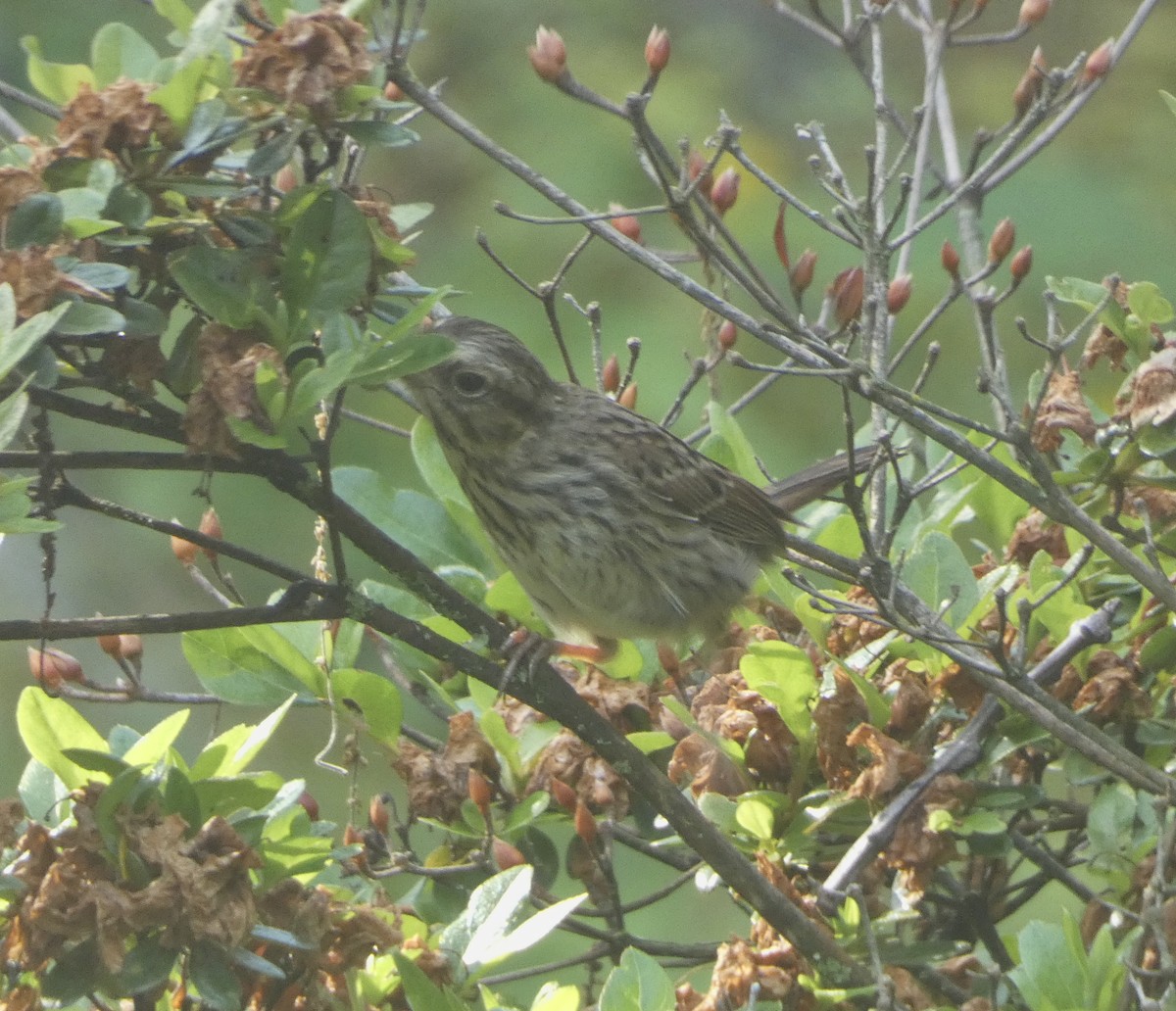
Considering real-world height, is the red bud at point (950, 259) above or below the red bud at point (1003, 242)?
below

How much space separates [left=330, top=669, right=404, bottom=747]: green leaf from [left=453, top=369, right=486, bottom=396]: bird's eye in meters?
0.95

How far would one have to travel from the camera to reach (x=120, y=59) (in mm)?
1979

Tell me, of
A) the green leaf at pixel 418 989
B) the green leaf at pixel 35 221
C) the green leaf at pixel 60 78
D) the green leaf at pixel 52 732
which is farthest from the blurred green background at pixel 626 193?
the green leaf at pixel 35 221

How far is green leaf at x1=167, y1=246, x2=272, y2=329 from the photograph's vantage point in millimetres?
1753

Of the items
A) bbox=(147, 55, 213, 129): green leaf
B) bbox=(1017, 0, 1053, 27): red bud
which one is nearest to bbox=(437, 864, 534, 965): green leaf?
bbox=(147, 55, 213, 129): green leaf

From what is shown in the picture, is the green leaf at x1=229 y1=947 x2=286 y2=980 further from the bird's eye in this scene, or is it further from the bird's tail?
the bird's tail

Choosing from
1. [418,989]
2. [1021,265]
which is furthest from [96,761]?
[1021,265]

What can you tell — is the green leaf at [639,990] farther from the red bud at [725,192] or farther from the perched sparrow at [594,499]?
the red bud at [725,192]

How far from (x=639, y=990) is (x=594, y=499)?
5.25ft

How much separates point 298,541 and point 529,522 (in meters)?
2.90

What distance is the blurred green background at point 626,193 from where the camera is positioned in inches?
228

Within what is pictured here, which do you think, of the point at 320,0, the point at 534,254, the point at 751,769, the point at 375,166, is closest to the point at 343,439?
the point at 534,254

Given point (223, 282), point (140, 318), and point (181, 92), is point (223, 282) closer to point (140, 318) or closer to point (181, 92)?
point (140, 318)

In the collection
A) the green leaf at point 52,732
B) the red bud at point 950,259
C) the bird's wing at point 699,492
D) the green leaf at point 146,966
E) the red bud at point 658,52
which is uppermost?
the red bud at point 658,52
